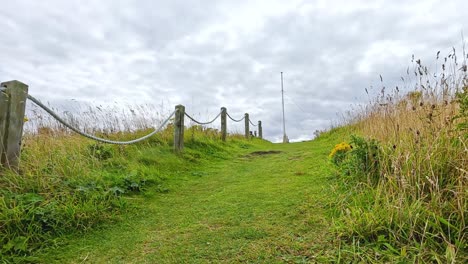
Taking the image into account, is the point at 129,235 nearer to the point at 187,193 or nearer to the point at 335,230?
the point at 187,193

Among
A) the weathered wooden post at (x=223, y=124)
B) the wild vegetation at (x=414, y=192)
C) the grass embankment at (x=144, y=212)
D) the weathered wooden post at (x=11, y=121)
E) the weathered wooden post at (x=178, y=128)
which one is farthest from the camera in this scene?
the weathered wooden post at (x=223, y=124)

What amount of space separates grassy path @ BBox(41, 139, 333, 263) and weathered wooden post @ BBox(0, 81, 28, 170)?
1159mm

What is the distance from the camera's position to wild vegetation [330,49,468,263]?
211 cm

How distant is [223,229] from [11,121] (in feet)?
7.61

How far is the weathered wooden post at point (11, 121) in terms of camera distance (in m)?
3.16

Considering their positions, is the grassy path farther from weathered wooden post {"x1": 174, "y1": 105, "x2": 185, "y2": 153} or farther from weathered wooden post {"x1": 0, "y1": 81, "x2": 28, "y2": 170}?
weathered wooden post {"x1": 174, "y1": 105, "x2": 185, "y2": 153}

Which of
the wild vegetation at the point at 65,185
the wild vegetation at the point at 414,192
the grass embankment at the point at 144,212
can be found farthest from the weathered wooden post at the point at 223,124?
the wild vegetation at the point at 414,192

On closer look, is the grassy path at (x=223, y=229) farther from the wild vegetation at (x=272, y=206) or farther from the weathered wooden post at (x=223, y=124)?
the weathered wooden post at (x=223, y=124)

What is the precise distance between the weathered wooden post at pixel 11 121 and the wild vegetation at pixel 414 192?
3.13m

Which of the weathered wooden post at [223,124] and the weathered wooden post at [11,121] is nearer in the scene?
the weathered wooden post at [11,121]

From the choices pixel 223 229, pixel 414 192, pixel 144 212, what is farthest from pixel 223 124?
pixel 414 192

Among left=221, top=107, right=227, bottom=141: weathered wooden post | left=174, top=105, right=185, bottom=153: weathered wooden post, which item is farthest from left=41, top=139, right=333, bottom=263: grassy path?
left=221, top=107, right=227, bottom=141: weathered wooden post

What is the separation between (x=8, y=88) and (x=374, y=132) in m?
4.25

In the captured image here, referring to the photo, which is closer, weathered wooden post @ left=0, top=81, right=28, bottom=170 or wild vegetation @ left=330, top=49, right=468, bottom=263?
wild vegetation @ left=330, top=49, right=468, bottom=263
